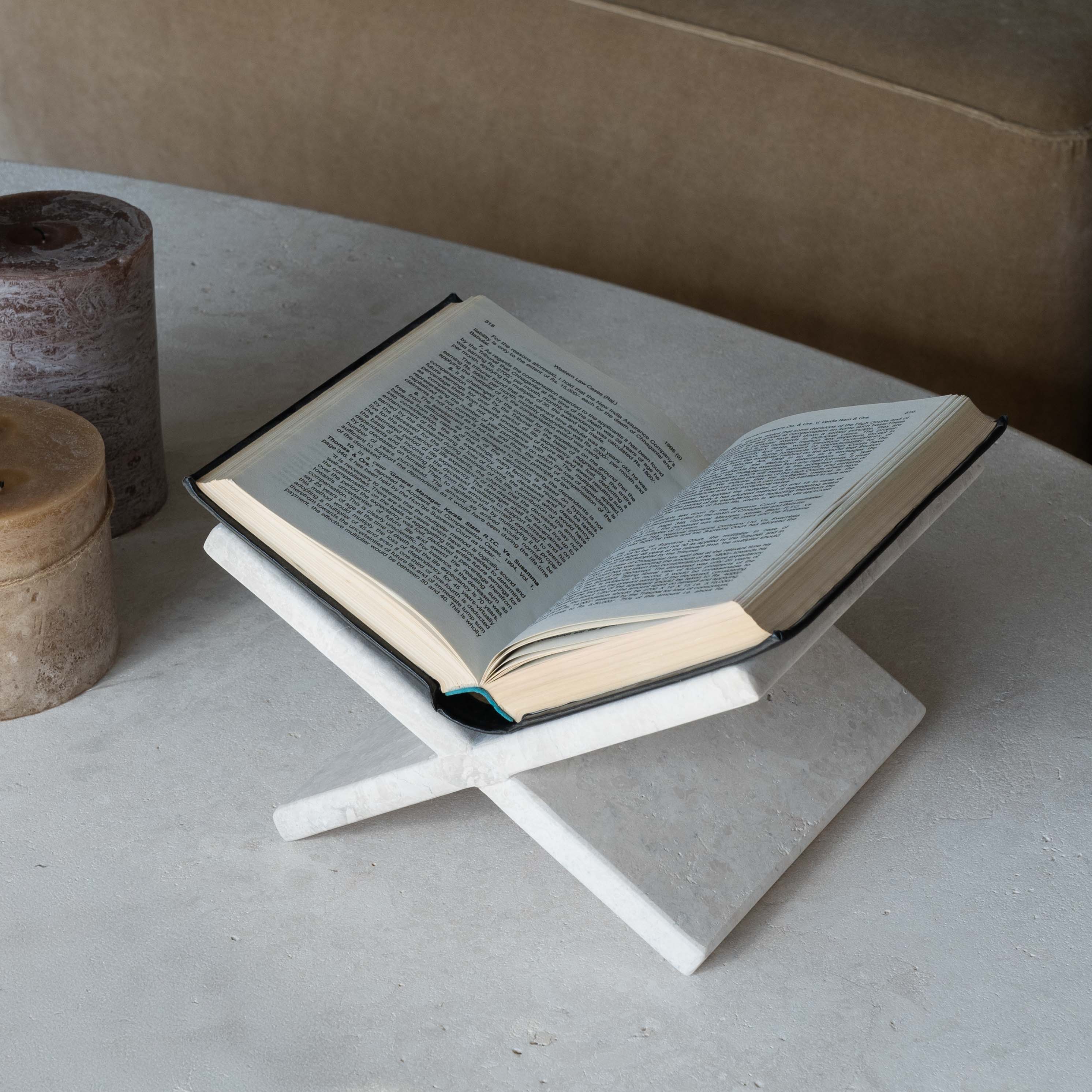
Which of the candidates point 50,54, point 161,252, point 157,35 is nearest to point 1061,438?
point 161,252

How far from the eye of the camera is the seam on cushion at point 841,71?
129cm

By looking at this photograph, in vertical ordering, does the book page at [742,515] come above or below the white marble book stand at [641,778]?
above

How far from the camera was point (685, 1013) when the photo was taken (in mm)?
588

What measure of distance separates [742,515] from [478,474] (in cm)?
16

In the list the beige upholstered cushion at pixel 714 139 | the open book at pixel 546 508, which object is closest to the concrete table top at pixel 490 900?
the open book at pixel 546 508

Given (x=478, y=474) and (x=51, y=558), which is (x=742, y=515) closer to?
(x=478, y=474)

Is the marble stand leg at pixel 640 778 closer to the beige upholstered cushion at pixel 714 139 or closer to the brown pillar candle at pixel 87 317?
the brown pillar candle at pixel 87 317

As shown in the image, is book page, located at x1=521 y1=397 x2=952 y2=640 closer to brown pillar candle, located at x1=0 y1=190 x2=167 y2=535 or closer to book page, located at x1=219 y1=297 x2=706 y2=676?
book page, located at x1=219 y1=297 x2=706 y2=676

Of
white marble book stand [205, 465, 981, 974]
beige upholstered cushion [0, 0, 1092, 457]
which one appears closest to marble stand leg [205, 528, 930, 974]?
white marble book stand [205, 465, 981, 974]

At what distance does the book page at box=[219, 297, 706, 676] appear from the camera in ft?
2.01

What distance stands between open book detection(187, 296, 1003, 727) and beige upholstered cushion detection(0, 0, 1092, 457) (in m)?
0.73

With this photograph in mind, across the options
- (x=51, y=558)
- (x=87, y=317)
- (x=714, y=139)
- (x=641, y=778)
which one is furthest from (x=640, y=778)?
(x=714, y=139)

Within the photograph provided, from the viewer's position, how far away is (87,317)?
79 centimetres

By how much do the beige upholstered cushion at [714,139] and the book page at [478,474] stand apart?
0.73 m
